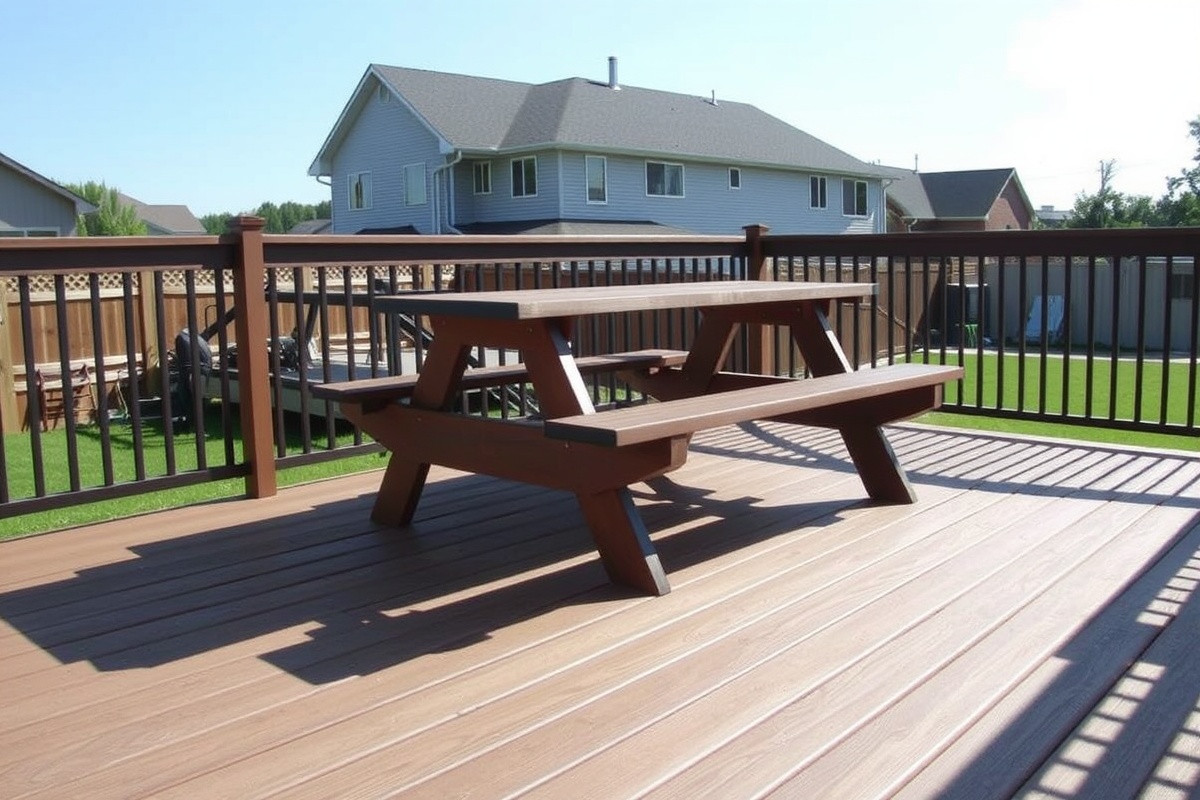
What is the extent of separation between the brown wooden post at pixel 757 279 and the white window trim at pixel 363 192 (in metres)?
22.2

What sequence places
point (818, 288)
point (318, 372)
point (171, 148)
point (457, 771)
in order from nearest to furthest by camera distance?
point (457, 771), point (818, 288), point (318, 372), point (171, 148)

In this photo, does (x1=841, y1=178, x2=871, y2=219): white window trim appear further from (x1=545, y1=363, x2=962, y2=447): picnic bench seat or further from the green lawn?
(x1=545, y1=363, x2=962, y2=447): picnic bench seat

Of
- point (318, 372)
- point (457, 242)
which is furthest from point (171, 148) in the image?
point (457, 242)

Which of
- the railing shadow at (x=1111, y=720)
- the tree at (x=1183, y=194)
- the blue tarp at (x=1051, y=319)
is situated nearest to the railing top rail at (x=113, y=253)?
the railing shadow at (x=1111, y=720)

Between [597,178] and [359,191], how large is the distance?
7023mm

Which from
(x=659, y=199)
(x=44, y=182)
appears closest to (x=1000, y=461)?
(x=659, y=199)

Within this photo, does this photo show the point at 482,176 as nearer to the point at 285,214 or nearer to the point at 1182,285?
the point at 1182,285

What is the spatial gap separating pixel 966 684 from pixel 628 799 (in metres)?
0.85

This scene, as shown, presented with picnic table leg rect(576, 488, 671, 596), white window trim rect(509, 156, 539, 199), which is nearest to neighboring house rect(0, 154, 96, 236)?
white window trim rect(509, 156, 539, 199)

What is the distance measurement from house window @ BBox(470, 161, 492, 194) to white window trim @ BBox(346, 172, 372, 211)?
135 inches

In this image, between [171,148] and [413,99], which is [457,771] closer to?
[413,99]

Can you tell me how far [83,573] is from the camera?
3074 mm

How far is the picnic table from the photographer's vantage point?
108 inches

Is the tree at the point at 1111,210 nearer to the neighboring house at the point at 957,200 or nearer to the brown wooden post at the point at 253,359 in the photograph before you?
the neighboring house at the point at 957,200
